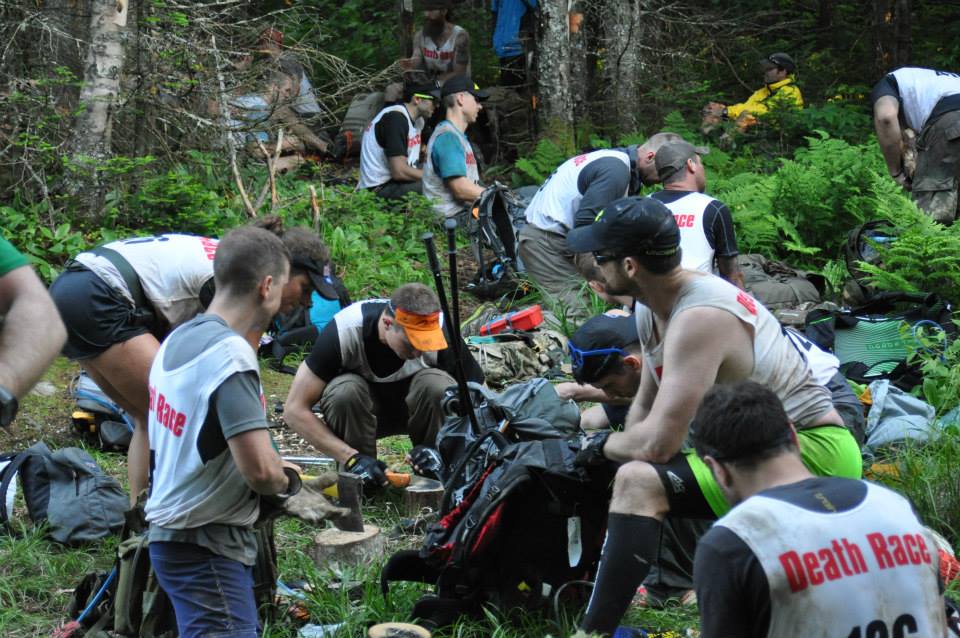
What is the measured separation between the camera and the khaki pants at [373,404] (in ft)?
18.6

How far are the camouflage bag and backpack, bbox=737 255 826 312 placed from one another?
1.43 m

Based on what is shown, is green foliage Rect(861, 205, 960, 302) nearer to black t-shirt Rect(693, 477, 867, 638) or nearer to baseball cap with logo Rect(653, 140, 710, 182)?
baseball cap with logo Rect(653, 140, 710, 182)

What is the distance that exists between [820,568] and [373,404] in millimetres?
3571

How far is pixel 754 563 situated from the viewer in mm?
2523

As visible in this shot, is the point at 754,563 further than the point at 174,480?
No

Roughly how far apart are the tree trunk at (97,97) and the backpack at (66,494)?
3.30 m

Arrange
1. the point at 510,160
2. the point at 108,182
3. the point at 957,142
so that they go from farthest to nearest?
the point at 510,160 → the point at 108,182 → the point at 957,142

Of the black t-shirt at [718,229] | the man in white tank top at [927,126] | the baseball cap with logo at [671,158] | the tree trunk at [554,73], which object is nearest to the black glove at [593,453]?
the black t-shirt at [718,229]

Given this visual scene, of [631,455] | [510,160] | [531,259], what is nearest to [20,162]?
[531,259]

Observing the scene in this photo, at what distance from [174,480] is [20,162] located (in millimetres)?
5626

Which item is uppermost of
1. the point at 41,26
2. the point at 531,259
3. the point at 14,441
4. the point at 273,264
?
the point at 41,26

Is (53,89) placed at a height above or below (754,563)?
above

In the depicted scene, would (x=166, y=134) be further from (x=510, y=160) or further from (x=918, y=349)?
(x=918, y=349)

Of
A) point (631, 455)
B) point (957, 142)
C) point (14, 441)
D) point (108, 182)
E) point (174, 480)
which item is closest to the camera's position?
point (174, 480)
